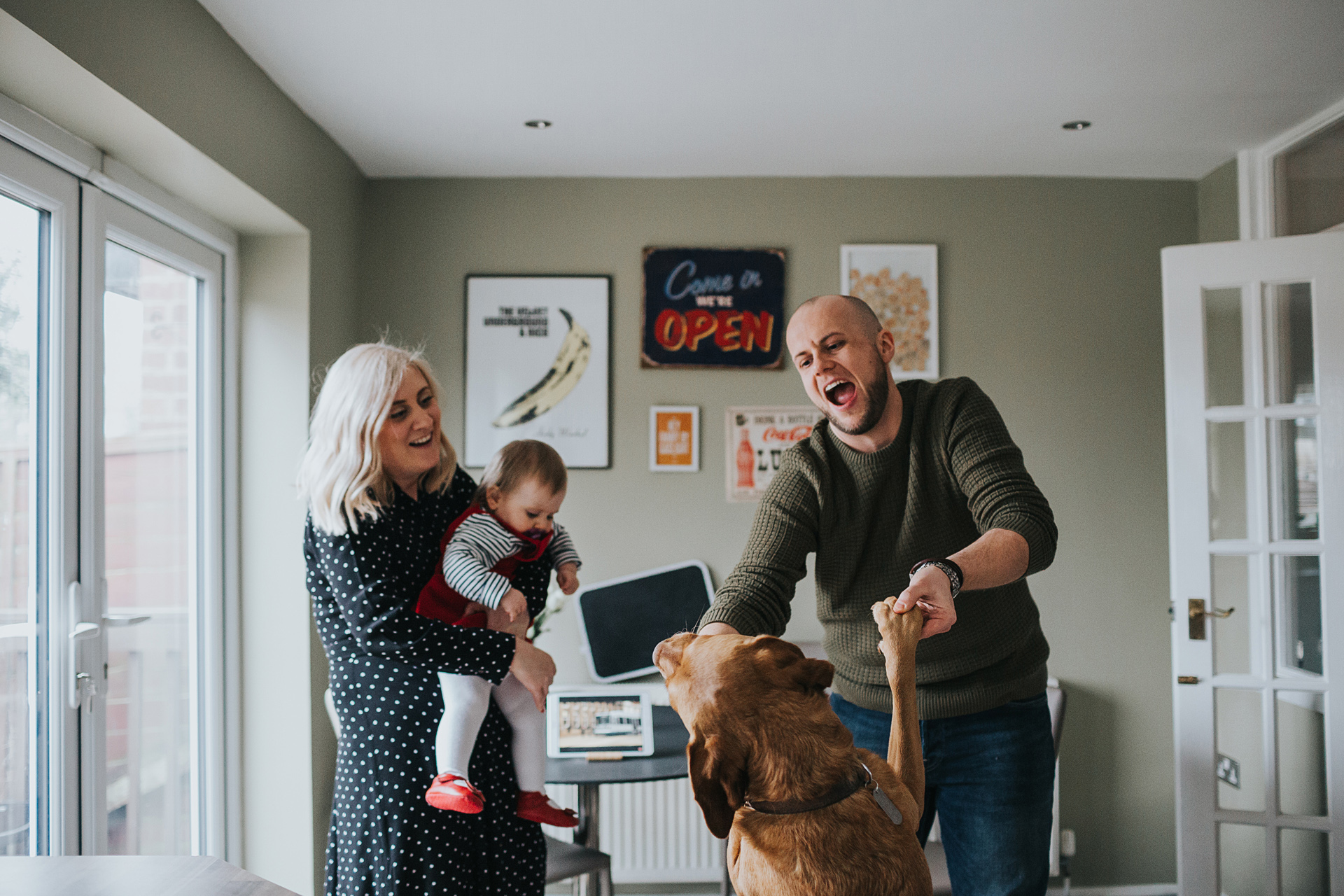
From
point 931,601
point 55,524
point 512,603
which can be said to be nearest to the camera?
point 931,601

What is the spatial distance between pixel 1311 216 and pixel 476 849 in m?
3.07

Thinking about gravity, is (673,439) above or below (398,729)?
above

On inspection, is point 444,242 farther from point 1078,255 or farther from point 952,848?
point 952,848

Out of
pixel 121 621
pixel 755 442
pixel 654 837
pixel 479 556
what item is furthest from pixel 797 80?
pixel 654 837

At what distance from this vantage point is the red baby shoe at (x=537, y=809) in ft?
5.15

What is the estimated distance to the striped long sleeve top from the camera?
1513 mm

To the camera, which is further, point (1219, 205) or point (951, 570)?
point (1219, 205)

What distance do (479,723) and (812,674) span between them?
67 cm

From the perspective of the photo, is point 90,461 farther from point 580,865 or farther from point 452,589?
point 580,865

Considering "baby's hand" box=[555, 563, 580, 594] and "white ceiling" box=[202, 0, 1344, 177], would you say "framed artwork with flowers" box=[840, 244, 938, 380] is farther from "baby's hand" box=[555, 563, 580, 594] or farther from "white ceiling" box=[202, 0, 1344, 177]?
"baby's hand" box=[555, 563, 580, 594]

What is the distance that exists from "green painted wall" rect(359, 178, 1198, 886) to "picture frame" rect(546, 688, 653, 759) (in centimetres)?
77

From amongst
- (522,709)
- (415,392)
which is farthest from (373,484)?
(522,709)

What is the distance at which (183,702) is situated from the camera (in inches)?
102

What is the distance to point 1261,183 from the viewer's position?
9.82ft
